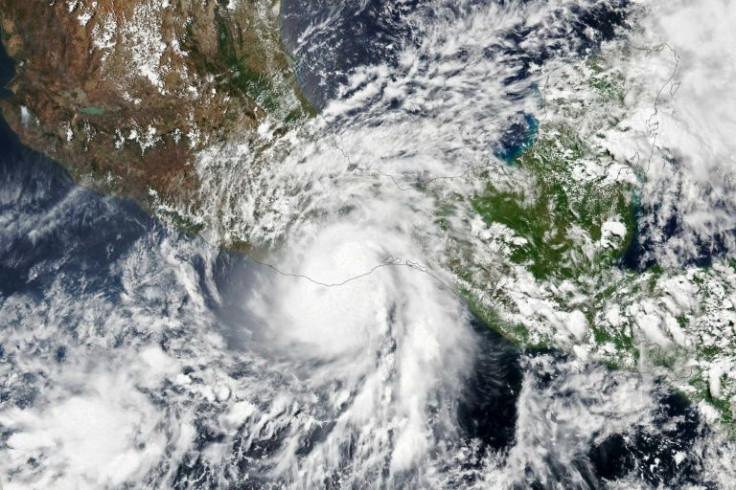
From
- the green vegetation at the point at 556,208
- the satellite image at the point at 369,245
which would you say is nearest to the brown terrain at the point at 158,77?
the satellite image at the point at 369,245

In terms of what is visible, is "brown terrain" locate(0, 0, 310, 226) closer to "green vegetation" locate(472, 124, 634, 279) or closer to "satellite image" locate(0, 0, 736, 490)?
"satellite image" locate(0, 0, 736, 490)

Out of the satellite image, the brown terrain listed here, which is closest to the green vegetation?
the satellite image

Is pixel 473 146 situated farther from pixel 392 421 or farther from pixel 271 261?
pixel 392 421

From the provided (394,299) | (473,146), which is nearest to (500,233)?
(473,146)

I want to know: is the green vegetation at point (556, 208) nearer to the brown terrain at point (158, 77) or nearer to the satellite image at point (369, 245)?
the satellite image at point (369, 245)

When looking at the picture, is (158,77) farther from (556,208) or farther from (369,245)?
(556,208)

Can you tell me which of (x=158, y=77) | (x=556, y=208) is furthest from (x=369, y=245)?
(x=158, y=77)
